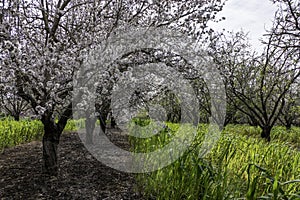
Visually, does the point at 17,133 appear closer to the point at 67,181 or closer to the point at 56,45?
the point at 67,181

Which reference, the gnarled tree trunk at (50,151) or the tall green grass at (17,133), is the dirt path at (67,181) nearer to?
the gnarled tree trunk at (50,151)

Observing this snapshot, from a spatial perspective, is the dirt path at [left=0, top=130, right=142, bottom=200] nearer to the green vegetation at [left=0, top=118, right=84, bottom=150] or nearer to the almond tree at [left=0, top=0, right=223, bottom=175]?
the almond tree at [left=0, top=0, right=223, bottom=175]

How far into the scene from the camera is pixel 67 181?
11.7 feet

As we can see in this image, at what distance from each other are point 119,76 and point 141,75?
41.4 inches

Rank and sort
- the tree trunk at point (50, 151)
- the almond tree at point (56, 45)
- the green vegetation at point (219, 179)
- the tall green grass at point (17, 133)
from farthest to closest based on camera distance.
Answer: the tall green grass at point (17, 133)
the tree trunk at point (50, 151)
the almond tree at point (56, 45)
the green vegetation at point (219, 179)

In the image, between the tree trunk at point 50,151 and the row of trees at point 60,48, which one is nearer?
the row of trees at point 60,48

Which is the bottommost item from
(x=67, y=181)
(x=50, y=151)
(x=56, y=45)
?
(x=67, y=181)

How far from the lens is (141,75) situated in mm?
4293

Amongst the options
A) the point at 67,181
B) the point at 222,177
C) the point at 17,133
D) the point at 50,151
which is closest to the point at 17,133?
the point at 17,133

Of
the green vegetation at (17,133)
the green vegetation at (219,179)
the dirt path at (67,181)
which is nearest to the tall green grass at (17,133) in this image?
the green vegetation at (17,133)

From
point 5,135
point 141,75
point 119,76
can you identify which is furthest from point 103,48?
point 5,135

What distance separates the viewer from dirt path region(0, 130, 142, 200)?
313cm

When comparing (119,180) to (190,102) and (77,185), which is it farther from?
(190,102)

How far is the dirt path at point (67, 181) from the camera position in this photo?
10.3ft
